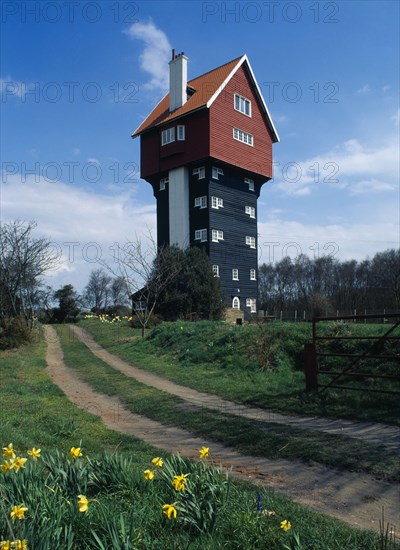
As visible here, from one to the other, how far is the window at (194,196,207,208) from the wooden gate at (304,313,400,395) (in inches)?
1091

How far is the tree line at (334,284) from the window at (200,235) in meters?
30.5

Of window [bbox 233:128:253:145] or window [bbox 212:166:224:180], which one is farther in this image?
window [bbox 233:128:253:145]

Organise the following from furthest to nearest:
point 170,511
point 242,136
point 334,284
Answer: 1. point 334,284
2. point 242,136
3. point 170,511

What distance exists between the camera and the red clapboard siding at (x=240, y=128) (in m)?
A: 40.2

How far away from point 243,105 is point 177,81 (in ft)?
21.4

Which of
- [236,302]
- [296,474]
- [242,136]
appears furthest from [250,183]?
[296,474]

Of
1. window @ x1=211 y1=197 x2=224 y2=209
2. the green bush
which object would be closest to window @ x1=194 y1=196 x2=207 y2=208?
window @ x1=211 y1=197 x2=224 y2=209

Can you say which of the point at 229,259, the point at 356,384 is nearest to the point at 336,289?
the point at 229,259

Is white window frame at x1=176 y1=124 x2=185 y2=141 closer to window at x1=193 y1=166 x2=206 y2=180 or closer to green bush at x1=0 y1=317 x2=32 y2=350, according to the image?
window at x1=193 y1=166 x2=206 y2=180

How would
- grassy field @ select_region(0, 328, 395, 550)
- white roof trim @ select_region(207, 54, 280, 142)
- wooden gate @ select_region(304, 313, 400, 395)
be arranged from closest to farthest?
grassy field @ select_region(0, 328, 395, 550) < wooden gate @ select_region(304, 313, 400, 395) < white roof trim @ select_region(207, 54, 280, 142)

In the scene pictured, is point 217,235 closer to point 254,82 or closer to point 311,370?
point 254,82

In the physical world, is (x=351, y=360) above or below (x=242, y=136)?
below

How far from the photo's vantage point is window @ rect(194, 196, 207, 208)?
41.7 m

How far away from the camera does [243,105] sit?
43438 millimetres
